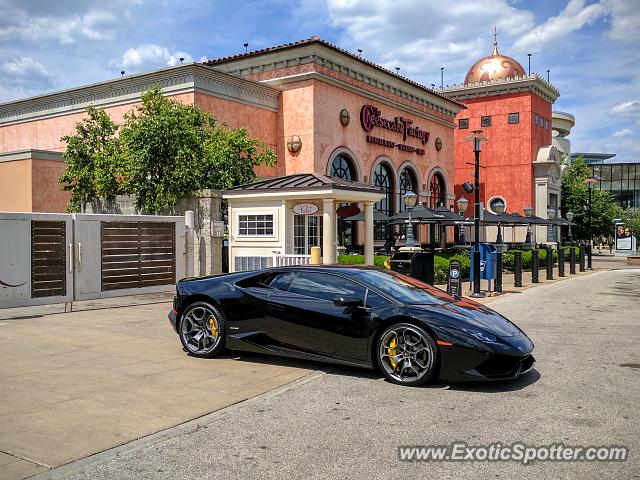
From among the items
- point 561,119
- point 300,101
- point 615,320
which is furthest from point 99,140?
point 561,119

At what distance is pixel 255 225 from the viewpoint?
49.6 ft

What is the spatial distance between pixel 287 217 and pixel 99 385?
854cm

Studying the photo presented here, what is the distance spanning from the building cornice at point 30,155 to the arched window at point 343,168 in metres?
12.1

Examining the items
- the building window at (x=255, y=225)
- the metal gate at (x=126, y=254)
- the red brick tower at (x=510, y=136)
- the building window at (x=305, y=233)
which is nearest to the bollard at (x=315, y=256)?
the building window at (x=305, y=233)

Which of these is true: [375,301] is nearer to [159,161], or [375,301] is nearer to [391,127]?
[159,161]

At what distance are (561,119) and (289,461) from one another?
71.8 meters

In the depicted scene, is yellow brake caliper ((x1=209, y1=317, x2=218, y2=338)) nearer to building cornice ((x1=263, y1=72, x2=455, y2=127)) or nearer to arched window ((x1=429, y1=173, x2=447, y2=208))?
building cornice ((x1=263, y1=72, x2=455, y2=127))

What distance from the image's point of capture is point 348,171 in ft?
99.6

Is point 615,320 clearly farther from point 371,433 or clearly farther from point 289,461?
point 289,461

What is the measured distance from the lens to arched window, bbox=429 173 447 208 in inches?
1519

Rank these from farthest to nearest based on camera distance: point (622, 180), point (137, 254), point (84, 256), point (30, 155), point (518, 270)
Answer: point (622, 180) < point (30, 155) < point (518, 270) < point (137, 254) < point (84, 256)

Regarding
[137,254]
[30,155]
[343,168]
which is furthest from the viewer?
[343,168]

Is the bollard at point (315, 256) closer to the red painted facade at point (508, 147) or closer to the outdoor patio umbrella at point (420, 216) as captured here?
the outdoor patio umbrella at point (420, 216)

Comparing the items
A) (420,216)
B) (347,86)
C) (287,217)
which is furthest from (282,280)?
(347,86)
